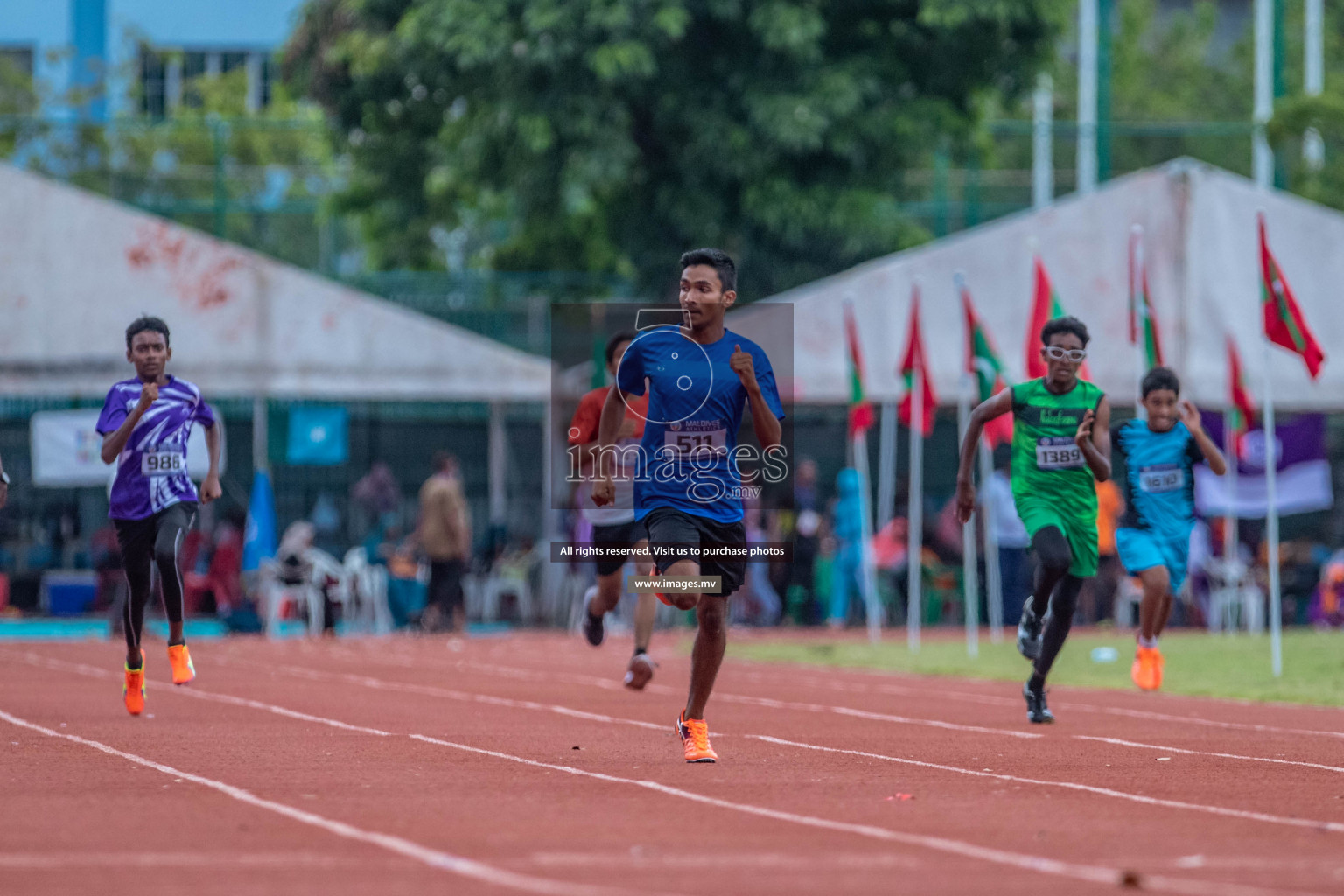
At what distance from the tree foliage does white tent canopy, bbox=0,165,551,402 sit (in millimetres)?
4485

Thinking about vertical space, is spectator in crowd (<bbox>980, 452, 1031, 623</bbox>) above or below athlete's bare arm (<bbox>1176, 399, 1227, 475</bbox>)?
below

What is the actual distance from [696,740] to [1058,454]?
3.41 m

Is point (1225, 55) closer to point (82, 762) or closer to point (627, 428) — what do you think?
point (627, 428)

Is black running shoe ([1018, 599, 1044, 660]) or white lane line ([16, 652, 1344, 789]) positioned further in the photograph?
black running shoe ([1018, 599, 1044, 660])

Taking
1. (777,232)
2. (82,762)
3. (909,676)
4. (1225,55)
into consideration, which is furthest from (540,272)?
(1225,55)

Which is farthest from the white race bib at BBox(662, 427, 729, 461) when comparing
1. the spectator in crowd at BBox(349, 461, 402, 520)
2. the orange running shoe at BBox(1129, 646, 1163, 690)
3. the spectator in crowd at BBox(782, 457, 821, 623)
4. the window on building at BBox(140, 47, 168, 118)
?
the window on building at BBox(140, 47, 168, 118)

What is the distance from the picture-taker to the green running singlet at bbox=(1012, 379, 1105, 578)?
36.8 feet

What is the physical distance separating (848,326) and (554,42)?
287 inches

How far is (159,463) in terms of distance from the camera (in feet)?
36.3

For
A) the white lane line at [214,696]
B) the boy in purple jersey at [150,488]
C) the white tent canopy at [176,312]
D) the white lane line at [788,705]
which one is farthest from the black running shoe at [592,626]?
the white tent canopy at [176,312]

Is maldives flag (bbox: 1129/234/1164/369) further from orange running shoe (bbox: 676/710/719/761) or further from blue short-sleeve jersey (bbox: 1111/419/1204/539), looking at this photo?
orange running shoe (bbox: 676/710/719/761)

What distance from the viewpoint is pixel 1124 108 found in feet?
176

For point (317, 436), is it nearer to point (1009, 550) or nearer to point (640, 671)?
point (1009, 550)

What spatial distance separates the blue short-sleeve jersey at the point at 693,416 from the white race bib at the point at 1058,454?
301 centimetres
